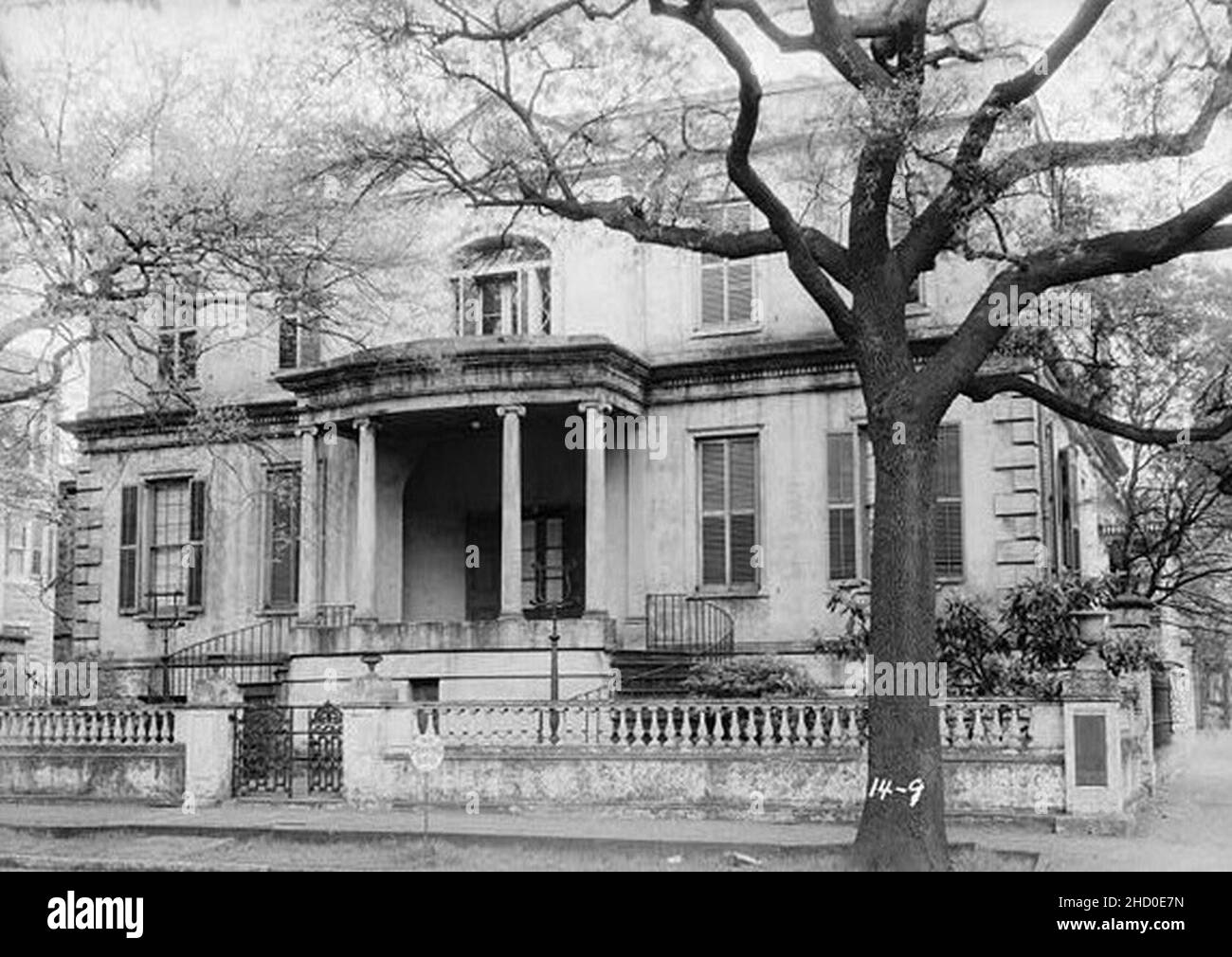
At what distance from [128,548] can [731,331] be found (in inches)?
478

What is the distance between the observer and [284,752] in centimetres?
1947

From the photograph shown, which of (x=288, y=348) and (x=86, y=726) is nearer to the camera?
(x=86, y=726)

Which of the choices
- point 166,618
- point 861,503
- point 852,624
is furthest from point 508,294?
point 852,624

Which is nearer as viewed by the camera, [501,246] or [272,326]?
[501,246]

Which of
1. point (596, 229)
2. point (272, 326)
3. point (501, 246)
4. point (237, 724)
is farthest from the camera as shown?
point (272, 326)

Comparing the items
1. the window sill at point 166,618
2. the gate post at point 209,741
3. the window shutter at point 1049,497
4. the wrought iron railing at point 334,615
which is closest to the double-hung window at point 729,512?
the window shutter at point 1049,497

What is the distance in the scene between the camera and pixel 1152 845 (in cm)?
1540

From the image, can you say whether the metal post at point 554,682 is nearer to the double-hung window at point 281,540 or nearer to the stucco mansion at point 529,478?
the stucco mansion at point 529,478

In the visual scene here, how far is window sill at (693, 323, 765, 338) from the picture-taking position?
81.1 ft

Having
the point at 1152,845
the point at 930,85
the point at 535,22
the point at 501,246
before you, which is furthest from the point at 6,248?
the point at 1152,845

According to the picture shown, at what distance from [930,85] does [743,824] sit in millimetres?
8065

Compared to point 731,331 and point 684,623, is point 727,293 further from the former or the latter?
point 684,623

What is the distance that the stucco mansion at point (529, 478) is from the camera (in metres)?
22.9
